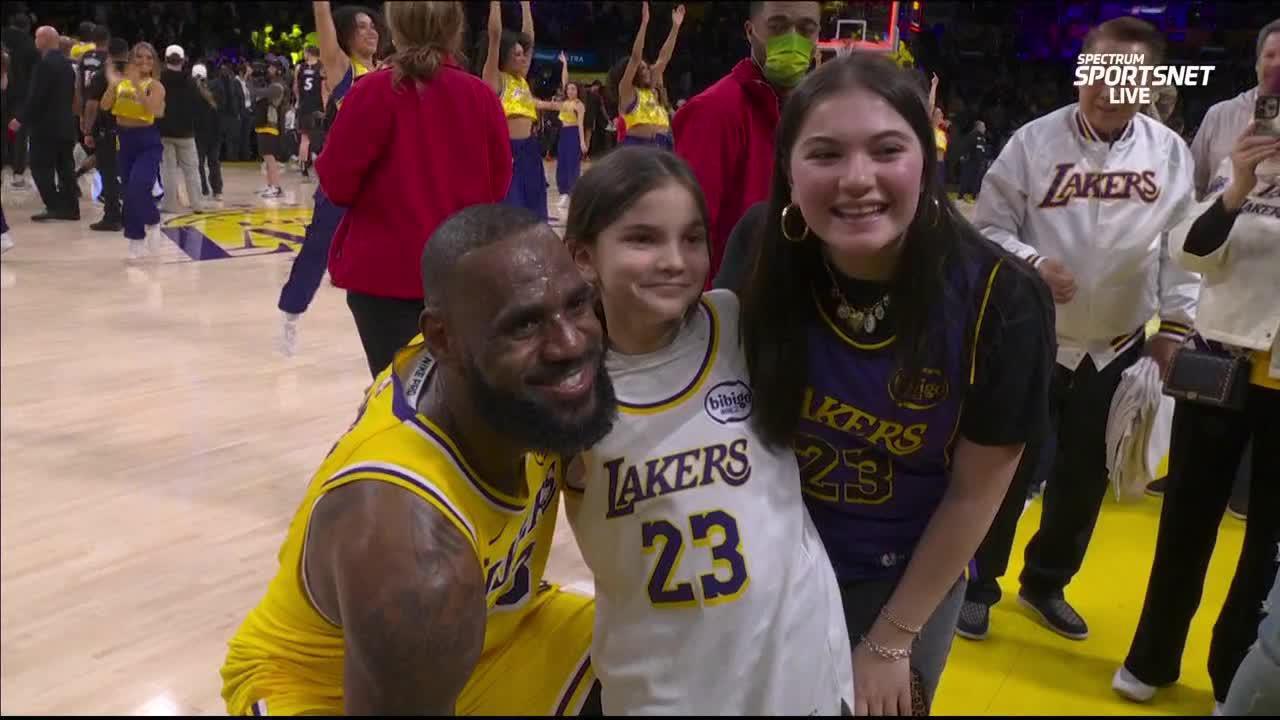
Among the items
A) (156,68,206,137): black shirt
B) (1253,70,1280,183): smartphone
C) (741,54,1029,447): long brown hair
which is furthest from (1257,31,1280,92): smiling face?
(156,68,206,137): black shirt

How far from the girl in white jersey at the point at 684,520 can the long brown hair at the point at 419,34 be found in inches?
60.5

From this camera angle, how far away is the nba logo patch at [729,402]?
1463 mm

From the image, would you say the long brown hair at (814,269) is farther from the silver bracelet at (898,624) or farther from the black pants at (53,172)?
the black pants at (53,172)

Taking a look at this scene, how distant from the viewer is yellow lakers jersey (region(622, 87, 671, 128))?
984 centimetres

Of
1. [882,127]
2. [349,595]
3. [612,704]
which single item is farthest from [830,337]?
[349,595]

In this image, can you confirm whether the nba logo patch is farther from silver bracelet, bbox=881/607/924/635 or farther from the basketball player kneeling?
silver bracelet, bbox=881/607/924/635

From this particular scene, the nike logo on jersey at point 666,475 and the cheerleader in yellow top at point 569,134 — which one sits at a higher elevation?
the nike logo on jersey at point 666,475

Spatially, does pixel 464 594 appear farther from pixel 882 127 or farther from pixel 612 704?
pixel 882 127

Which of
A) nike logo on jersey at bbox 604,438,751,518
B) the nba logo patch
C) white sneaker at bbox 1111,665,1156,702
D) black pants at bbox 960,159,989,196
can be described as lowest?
black pants at bbox 960,159,989,196

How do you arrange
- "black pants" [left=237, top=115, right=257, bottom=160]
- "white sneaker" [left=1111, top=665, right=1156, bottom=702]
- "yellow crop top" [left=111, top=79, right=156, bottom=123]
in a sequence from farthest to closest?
"black pants" [left=237, top=115, right=257, bottom=160] → "yellow crop top" [left=111, top=79, right=156, bottom=123] → "white sneaker" [left=1111, top=665, right=1156, bottom=702]

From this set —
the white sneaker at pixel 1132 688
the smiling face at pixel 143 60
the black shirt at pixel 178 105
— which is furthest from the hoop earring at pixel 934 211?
the black shirt at pixel 178 105

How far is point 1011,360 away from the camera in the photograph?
1.41 meters

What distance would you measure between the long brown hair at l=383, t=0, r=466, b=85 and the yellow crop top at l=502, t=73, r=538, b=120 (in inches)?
173

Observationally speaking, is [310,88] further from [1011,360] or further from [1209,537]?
[1011,360]
